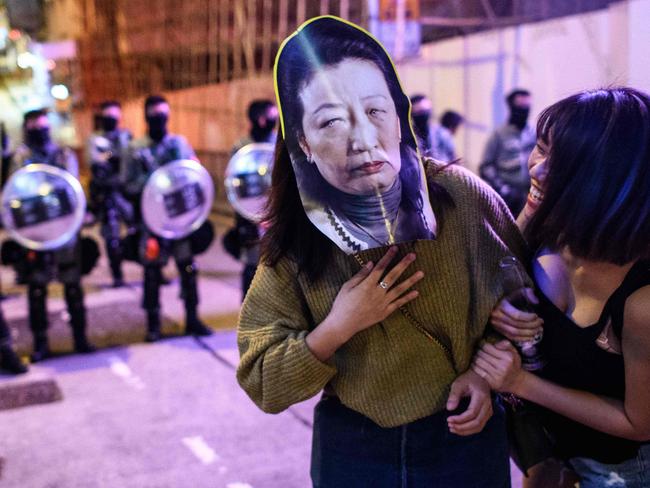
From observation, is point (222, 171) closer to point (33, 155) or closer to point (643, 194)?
point (33, 155)

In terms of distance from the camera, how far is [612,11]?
24.4 ft

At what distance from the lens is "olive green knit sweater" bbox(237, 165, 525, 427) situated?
4.94 feet

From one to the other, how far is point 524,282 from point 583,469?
1.48 feet

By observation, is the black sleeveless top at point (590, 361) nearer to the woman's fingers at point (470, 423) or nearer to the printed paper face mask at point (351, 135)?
the woman's fingers at point (470, 423)

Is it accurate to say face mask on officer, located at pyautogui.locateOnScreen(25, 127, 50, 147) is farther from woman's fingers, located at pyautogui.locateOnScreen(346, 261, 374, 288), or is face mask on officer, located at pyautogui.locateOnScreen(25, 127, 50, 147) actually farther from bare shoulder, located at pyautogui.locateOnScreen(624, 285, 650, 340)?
bare shoulder, located at pyautogui.locateOnScreen(624, 285, 650, 340)

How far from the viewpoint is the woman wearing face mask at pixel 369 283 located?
136cm

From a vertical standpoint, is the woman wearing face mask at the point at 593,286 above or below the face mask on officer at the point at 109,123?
above

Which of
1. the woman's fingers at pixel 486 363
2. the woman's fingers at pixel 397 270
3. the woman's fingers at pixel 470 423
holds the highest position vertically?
the woman's fingers at pixel 397 270

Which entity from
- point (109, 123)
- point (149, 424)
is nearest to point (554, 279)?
point (149, 424)

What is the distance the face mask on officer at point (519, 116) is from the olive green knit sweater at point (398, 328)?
19.7 feet

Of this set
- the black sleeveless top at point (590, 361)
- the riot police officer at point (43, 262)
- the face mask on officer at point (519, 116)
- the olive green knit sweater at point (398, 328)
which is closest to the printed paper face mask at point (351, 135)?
the olive green knit sweater at point (398, 328)

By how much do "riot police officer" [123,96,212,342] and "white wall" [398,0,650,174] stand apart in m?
2.02

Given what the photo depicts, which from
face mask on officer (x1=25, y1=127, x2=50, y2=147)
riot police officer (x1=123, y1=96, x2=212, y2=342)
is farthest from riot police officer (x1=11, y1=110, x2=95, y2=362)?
riot police officer (x1=123, y1=96, x2=212, y2=342)

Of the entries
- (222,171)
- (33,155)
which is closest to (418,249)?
(33,155)
